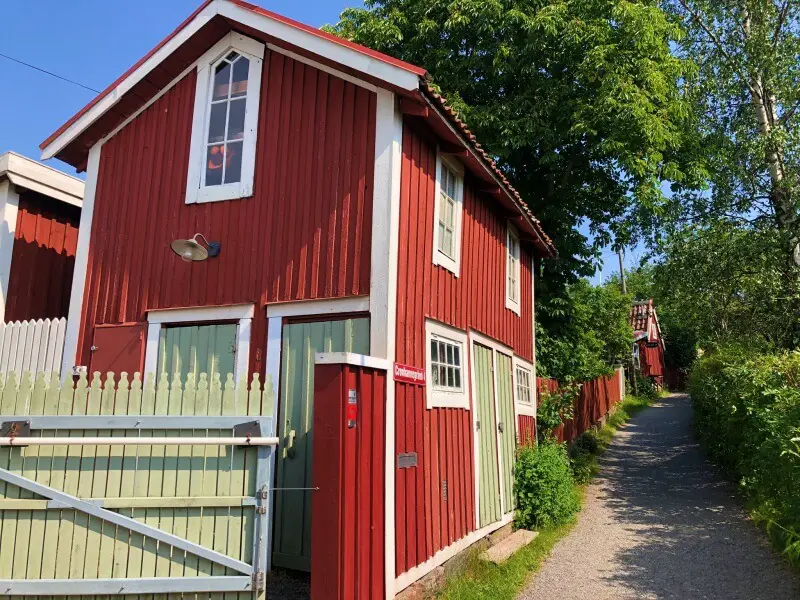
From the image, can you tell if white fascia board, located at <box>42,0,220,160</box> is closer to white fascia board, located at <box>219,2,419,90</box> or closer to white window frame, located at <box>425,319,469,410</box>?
white fascia board, located at <box>219,2,419,90</box>

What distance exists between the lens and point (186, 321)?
6809 millimetres

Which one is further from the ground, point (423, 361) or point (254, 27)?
point (254, 27)

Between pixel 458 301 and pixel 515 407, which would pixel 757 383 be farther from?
pixel 458 301

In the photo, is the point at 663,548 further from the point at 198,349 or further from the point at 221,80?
the point at 221,80

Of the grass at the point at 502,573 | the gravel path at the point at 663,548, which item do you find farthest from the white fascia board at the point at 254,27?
the gravel path at the point at 663,548

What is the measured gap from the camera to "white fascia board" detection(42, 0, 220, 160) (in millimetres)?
7105

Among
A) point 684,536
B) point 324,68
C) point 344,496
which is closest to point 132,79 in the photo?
point 324,68

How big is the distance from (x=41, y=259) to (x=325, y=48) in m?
5.67

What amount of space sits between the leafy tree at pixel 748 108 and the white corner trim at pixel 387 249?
9.91 metres

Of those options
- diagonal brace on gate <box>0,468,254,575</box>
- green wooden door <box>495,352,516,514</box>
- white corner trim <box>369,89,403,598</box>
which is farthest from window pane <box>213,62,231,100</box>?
green wooden door <box>495,352,516,514</box>

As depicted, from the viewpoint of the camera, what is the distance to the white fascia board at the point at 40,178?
28.6 ft

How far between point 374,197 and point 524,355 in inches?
224

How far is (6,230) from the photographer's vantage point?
8.80 meters

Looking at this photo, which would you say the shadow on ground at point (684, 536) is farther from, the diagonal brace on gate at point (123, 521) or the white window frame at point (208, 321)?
the white window frame at point (208, 321)
